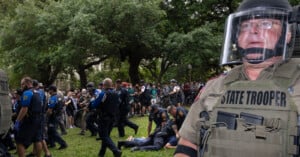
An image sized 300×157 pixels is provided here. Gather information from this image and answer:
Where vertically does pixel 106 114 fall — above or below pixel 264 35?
below

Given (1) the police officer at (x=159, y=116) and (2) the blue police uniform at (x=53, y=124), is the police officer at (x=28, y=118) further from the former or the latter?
(1) the police officer at (x=159, y=116)

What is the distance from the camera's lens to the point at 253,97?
201cm

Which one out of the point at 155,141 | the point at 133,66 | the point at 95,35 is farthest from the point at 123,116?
the point at 133,66

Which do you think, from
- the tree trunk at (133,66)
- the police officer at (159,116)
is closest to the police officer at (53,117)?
the police officer at (159,116)

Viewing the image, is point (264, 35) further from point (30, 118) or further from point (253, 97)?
point (30, 118)

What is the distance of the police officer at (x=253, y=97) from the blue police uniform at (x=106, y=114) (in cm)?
639

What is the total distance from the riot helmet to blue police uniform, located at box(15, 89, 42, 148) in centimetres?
566

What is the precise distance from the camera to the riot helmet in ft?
6.79

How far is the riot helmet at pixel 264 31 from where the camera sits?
2.07 meters

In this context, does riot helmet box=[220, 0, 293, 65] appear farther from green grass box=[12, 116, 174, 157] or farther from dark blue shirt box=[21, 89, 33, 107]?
green grass box=[12, 116, 174, 157]

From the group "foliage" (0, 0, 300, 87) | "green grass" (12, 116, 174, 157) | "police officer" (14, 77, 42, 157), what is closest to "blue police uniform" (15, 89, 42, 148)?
"police officer" (14, 77, 42, 157)

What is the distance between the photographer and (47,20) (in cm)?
2166

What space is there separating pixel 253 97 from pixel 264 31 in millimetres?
322

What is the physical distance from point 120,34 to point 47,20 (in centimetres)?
361
